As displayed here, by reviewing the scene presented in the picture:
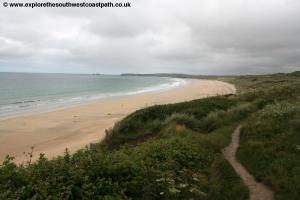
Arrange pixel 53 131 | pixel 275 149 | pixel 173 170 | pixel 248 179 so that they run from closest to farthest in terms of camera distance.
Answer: pixel 173 170 < pixel 248 179 < pixel 275 149 < pixel 53 131

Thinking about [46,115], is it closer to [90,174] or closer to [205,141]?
[205,141]

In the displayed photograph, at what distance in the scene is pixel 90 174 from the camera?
23.7 ft

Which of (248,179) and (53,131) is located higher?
(248,179)

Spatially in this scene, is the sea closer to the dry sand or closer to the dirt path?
the dry sand

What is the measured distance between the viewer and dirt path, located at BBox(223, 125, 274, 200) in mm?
7786

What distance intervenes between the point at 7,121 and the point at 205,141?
980 inches

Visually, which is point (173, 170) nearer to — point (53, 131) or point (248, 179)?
point (248, 179)

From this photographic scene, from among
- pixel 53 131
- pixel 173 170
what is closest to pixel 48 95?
pixel 53 131

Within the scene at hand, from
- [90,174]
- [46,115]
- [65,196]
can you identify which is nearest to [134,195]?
[90,174]

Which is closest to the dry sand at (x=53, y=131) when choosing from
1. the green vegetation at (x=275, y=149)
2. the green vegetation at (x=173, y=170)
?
the green vegetation at (x=173, y=170)

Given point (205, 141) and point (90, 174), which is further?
point (205, 141)

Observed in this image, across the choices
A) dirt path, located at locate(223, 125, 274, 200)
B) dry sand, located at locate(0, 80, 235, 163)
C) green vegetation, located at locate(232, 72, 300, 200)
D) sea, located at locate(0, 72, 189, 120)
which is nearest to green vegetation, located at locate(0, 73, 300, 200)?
green vegetation, located at locate(232, 72, 300, 200)

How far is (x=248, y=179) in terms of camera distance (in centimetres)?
881

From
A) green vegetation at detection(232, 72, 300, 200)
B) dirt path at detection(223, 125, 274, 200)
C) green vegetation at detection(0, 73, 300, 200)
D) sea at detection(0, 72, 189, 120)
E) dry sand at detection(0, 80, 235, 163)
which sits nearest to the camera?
green vegetation at detection(0, 73, 300, 200)
